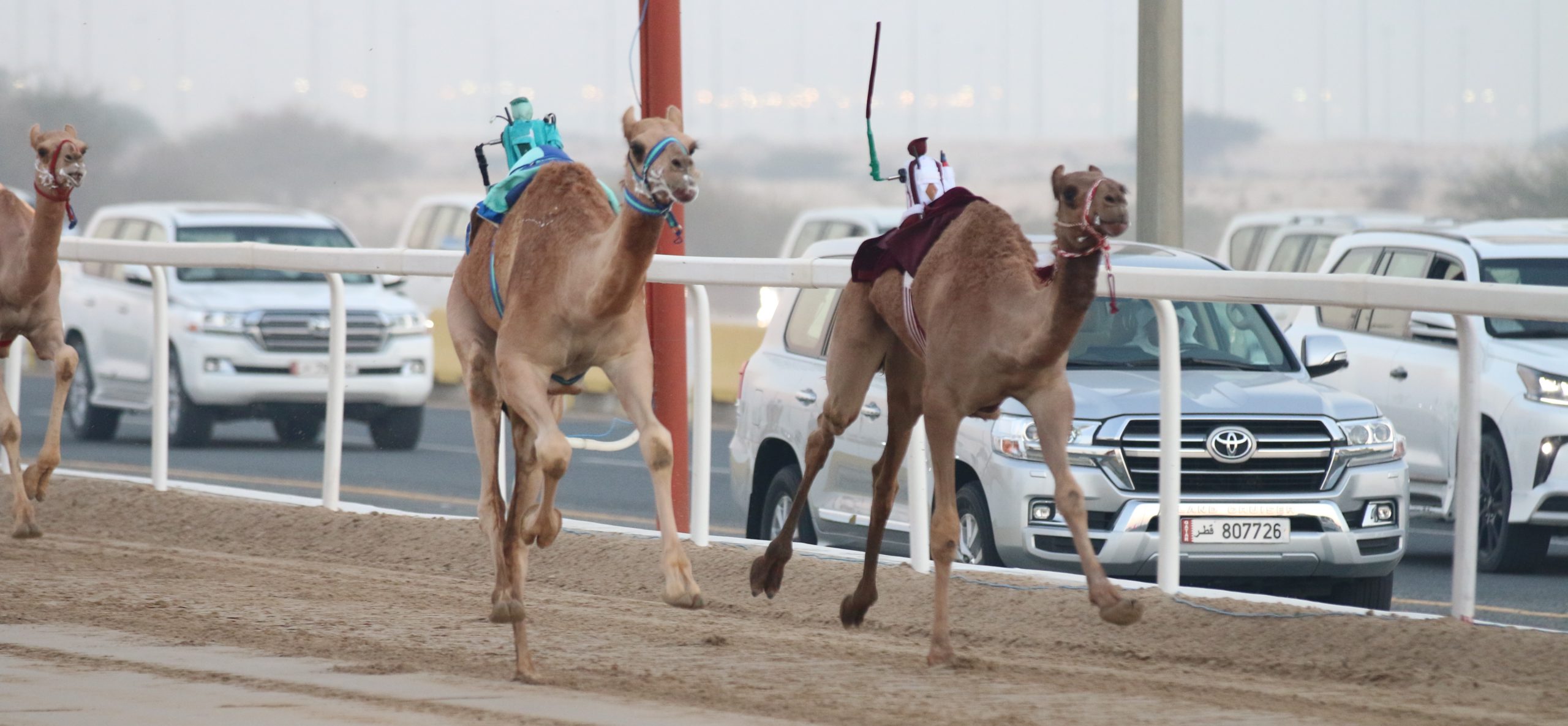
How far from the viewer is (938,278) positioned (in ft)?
26.9

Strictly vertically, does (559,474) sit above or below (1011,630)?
above

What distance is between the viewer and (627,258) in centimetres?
765

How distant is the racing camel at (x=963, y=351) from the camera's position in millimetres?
7316

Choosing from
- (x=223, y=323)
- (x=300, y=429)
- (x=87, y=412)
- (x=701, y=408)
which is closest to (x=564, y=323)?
(x=701, y=408)

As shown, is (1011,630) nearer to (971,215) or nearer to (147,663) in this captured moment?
(971,215)

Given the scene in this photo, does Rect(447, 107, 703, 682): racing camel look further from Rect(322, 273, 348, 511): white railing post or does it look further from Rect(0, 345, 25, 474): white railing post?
Rect(0, 345, 25, 474): white railing post

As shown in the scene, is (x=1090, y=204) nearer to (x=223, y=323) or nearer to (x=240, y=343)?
(x=240, y=343)

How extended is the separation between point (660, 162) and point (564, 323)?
2.91ft

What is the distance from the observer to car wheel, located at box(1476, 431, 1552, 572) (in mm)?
12672

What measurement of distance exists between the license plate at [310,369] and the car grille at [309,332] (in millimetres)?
182

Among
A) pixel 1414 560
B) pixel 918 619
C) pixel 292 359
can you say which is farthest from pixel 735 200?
pixel 918 619

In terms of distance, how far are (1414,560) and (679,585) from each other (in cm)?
772

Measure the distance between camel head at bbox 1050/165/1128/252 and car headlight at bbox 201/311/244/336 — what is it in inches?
552

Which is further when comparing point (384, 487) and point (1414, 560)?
point (384, 487)
